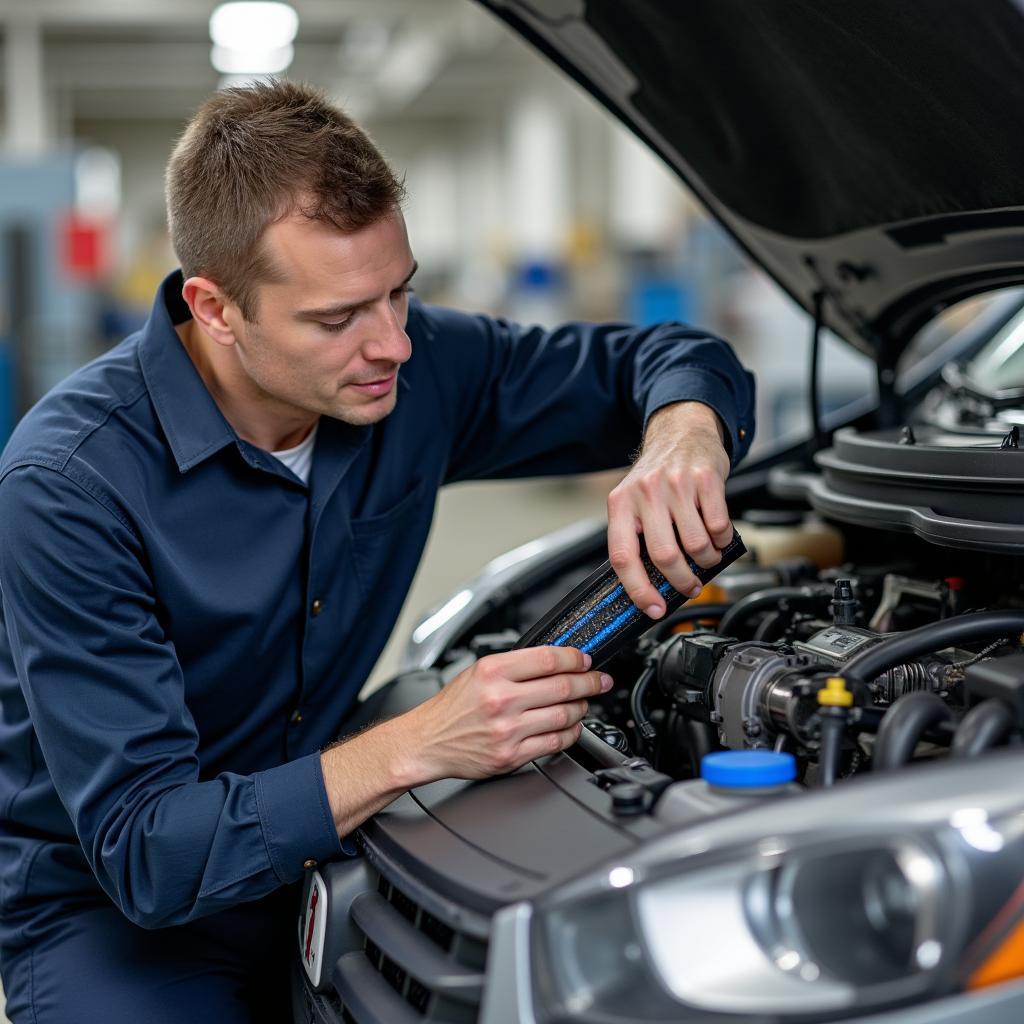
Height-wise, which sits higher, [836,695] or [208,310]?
[208,310]

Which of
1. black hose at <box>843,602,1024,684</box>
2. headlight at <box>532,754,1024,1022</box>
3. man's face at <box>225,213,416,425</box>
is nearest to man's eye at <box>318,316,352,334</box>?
man's face at <box>225,213,416,425</box>

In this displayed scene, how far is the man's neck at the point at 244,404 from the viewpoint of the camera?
172cm

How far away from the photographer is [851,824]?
926 millimetres

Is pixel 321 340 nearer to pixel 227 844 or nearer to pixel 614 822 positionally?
pixel 227 844

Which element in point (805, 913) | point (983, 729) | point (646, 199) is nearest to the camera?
point (805, 913)

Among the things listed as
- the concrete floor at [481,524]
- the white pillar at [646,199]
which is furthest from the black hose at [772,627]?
the white pillar at [646,199]

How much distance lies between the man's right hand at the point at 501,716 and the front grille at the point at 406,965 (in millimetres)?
143

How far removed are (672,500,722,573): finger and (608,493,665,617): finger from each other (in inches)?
2.0

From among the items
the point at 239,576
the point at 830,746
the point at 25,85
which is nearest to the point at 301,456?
the point at 239,576

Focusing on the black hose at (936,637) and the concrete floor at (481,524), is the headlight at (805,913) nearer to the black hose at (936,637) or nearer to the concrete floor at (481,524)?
the black hose at (936,637)

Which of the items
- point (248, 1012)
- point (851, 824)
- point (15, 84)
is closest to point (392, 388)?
point (248, 1012)

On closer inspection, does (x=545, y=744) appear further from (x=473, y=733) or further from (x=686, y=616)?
(x=686, y=616)

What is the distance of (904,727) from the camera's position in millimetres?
1129

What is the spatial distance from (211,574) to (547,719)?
517 millimetres
